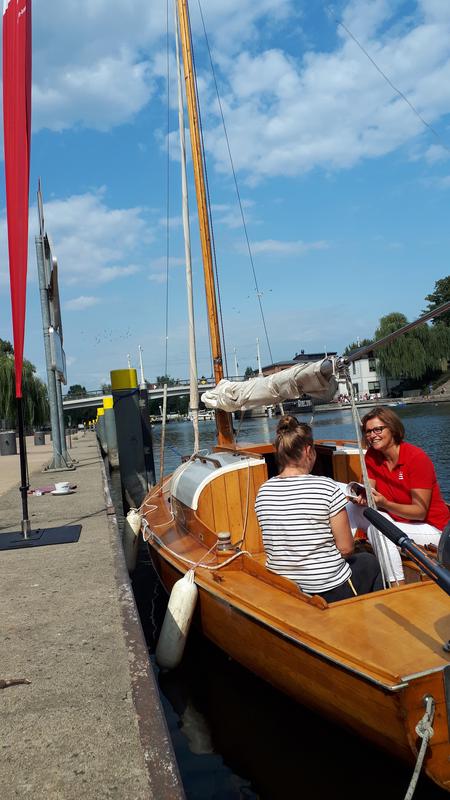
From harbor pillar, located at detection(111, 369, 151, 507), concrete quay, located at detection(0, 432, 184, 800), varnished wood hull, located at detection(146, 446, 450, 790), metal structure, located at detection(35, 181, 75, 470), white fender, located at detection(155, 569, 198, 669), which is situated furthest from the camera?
metal structure, located at detection(35, 181, 75, 470)

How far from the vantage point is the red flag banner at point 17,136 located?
6426 mm

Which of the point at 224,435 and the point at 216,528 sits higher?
the point at 224,435

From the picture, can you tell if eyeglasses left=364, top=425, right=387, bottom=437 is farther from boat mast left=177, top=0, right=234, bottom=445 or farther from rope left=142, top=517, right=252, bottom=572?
boat mast left=177, top=0, right=234, bottom=445

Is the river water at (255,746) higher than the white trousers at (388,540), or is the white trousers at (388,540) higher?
the white trousers at (388,540)

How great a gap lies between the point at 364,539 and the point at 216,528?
140cm

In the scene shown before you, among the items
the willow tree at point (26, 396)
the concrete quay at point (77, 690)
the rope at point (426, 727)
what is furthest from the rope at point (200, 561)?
the willow tree at point (26, 396)

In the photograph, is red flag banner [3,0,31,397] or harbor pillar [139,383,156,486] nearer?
red flag banner [3,0,31,397]

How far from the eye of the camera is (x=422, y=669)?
10.9 ft

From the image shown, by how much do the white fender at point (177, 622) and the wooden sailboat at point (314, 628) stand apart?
0.09 meters

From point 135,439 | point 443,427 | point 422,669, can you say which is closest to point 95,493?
point 135,439

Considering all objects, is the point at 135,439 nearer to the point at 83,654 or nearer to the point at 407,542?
the point at 83,654

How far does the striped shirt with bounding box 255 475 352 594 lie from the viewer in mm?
4223

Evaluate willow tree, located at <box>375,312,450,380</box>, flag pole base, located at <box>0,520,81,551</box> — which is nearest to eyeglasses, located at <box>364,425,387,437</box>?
flag pole base, located at <box>0,520,81,551</box>

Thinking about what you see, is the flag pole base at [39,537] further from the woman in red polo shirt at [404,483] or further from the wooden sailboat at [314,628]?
the woman in red polo shirt at [404,483]
